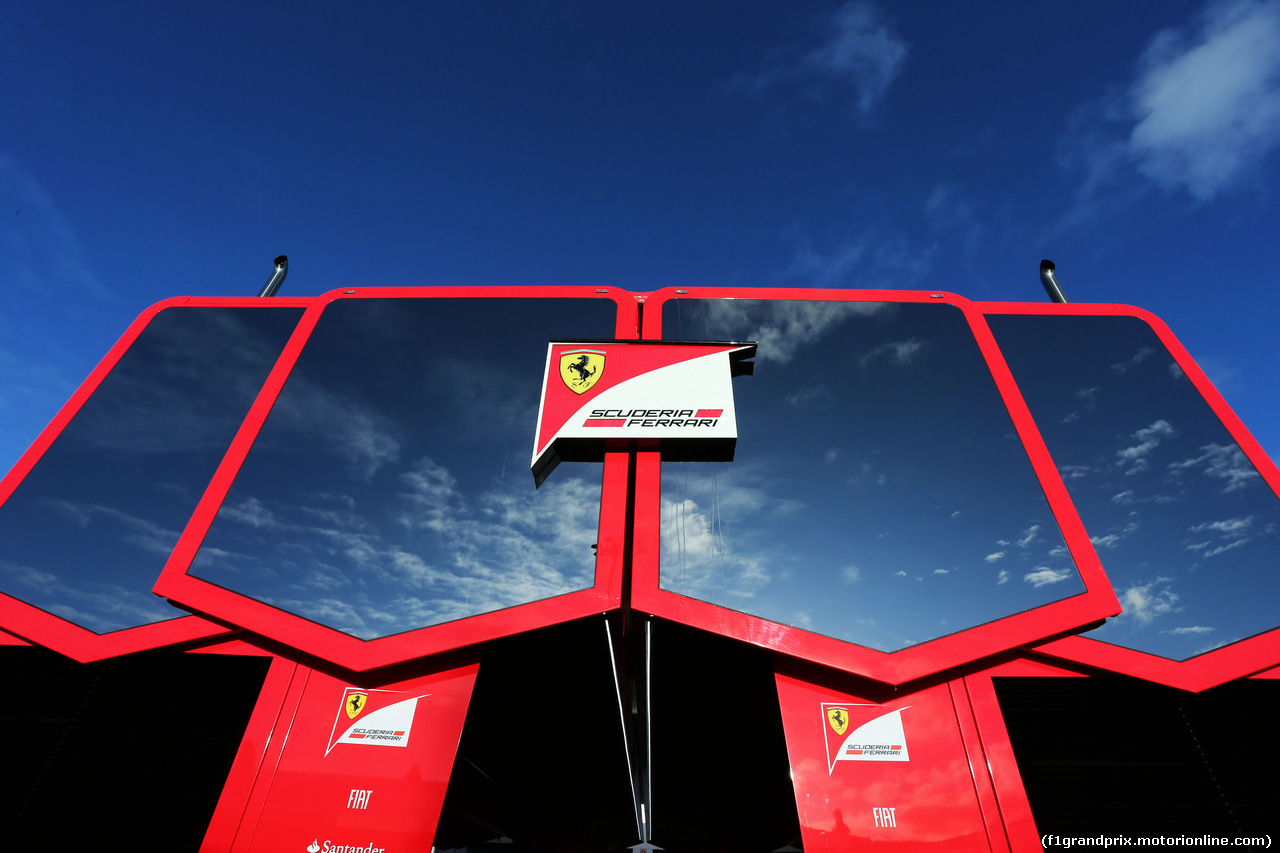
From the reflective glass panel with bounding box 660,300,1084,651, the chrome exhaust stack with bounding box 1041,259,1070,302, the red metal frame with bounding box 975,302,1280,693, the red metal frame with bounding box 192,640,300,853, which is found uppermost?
the chrome exhaust stack with bounding box 1041,259,1070,302

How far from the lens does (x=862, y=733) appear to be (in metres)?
6.08

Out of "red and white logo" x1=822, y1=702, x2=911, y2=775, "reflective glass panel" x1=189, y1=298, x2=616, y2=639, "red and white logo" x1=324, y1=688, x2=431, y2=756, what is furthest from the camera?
"reflective glass panel" x1=189, y1=298, x2=616, y2=639

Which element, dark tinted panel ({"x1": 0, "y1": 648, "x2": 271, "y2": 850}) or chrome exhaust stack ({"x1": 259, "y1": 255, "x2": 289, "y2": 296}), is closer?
dark tinted panel ({"x1": 0, "y1": 648, "x2": 271, "y2": 850})

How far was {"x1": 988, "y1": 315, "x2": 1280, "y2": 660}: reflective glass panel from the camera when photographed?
674 centimetres

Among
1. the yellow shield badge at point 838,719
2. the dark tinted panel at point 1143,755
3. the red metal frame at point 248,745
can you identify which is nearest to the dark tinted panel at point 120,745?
the red metal frame at point 248,745

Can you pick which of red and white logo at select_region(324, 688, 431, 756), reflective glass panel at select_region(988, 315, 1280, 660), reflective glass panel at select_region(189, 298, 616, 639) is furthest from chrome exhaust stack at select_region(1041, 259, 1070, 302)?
red and white logo at select_region(324, 688, 431, 756)

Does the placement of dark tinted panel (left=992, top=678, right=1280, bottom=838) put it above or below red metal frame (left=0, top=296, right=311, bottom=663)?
below

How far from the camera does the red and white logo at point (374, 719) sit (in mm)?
6078

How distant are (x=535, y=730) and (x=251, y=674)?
12.9ft

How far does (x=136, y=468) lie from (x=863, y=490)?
9129 mm

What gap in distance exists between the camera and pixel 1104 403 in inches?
340

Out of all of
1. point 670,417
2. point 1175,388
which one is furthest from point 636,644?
point 1175,388

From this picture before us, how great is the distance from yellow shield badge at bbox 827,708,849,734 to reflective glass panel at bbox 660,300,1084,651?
70 centimetres

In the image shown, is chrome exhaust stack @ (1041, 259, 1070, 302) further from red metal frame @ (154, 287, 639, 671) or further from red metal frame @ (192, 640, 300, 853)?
red metal frame @ (192, 640, 300, 853)
